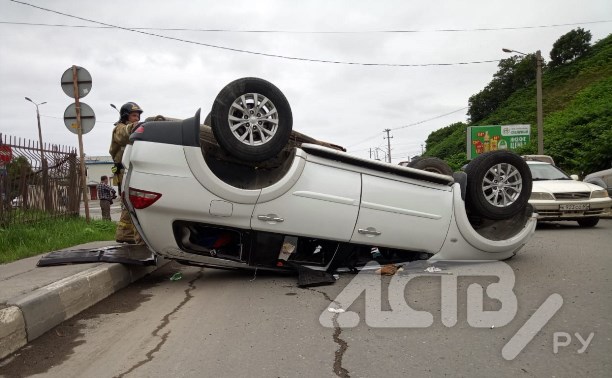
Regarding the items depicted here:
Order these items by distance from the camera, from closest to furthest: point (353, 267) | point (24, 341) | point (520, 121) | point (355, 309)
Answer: point (24, 341)
point (355, 309)
point (353, 267)
point (520, 121)

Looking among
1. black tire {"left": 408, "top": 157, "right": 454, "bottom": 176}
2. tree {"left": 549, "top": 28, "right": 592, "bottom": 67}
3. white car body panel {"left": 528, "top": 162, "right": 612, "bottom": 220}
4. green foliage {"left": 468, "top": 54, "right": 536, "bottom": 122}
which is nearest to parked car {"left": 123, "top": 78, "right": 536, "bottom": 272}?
black tire {"left": 408, "top": 157, "right": 454, "bottom": 176}

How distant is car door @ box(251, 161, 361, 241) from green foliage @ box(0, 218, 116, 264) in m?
3.79

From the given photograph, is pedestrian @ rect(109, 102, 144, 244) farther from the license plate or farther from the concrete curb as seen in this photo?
the license plate

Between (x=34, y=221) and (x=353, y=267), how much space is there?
6237 mm

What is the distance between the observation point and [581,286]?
4.45m

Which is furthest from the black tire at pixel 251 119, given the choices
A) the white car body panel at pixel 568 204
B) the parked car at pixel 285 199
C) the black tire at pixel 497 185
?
the white car body panel at pixel 568 204

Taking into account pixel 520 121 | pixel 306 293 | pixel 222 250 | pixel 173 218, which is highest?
pixel 520 121

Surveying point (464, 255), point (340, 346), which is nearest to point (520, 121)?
point (464, 255)

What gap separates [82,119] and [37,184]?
4.80 feet

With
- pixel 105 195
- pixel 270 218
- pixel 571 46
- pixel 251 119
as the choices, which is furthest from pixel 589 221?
pixel 571 46

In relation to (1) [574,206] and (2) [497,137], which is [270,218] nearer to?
(1) [574,206]

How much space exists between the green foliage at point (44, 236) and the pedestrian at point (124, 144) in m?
1.43

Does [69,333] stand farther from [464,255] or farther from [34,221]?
[34,221]

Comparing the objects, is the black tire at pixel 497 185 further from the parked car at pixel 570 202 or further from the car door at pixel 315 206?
the parked car at pixel 570 202
